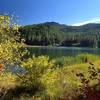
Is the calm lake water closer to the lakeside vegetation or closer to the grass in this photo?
the lakeside vegetation

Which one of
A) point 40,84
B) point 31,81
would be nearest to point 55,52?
point 31,81

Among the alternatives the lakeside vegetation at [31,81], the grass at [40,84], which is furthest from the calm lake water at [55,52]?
the grass at [40,84]

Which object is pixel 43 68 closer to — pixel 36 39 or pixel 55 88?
pixel 55 88

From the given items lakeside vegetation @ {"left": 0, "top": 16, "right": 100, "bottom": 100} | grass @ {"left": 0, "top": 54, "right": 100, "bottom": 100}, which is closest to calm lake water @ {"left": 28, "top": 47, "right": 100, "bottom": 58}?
lakeside vegetation @ {"left": 0, "top": 16, "right": 100, "bottom": 100}

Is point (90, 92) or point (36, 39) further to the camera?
point (36, 39)

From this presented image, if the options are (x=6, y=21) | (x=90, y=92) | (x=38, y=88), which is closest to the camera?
(x=90, y=92)

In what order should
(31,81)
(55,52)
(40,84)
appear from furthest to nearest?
(55,52) < (31,81) < (40,84)

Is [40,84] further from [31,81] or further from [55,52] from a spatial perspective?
[55,52]

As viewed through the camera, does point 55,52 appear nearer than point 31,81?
No

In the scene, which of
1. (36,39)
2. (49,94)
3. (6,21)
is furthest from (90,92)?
(36,39)

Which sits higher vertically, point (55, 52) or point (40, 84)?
point (40, 84)

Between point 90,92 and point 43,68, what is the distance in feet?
21.4

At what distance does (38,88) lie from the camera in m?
13.9

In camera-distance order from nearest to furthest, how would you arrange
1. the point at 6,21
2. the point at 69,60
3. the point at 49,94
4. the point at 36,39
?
1. the point at 49,94
2. the point at 6,21
3. the point at 69,60
4. the point at 36,39
